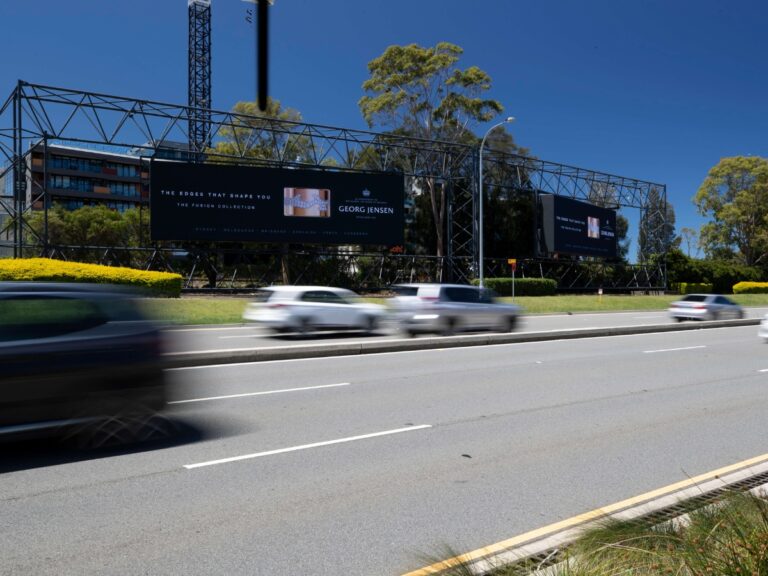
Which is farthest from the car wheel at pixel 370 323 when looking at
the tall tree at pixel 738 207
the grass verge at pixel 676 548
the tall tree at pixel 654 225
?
the tall tree at pixel 738 207

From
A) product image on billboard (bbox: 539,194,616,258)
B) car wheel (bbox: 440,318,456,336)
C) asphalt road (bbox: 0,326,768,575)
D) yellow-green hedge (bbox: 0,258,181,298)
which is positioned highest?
product image on billboard (bbox: 539,194,616,258)

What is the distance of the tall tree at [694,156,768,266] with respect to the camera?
251 feet

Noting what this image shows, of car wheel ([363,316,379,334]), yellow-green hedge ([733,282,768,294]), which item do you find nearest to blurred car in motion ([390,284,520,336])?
car wheel ([363,316,379,334])

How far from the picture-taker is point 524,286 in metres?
46.6

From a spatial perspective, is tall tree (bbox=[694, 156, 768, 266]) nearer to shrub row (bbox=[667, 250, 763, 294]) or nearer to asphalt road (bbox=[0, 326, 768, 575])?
shrub row (bbox=[667, 250, 763, 294])

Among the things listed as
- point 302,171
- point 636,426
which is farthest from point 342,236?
point 636,426

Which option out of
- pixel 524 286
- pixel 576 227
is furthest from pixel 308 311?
pixel 576 227

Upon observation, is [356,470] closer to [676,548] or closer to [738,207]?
[676,548]

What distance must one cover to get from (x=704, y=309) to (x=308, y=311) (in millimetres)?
18781

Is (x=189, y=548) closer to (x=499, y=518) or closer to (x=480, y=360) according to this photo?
(x=499, y=518)

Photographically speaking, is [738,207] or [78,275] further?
[738,207]

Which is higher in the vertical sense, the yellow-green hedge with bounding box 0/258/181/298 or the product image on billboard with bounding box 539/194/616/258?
the product image on billboard with bounding box 539/194/616/258

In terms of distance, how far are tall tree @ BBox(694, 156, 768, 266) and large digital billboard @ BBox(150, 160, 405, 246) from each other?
172ft

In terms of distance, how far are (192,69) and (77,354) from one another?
77.1 metres
